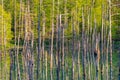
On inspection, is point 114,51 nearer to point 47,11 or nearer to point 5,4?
point 47,11

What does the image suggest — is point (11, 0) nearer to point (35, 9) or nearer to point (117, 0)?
point (35, 9)

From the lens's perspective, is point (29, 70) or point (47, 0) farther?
point (47, 0)

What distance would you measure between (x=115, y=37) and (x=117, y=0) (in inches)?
162

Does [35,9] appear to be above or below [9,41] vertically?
above

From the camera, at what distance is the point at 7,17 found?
166ft

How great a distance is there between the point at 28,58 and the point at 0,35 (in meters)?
17.1

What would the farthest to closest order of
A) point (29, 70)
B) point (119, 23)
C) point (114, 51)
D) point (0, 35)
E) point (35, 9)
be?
A: point (119, 23) → point (35, 9) → point (114, 51) → point (0, 35) → point (29, 70)

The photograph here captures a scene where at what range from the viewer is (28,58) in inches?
837

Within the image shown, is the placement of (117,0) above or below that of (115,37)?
above

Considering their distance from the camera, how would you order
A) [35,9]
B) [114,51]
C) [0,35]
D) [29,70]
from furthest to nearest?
[35,9] < [114,51] < [0,35] < [29,70]

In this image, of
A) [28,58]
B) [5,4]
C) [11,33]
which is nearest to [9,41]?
[11,33]

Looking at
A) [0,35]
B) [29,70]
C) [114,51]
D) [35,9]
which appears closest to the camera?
[29,70]

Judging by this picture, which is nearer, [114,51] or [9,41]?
[114,51]

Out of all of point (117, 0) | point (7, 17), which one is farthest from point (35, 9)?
point (117, 0)
